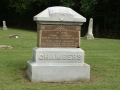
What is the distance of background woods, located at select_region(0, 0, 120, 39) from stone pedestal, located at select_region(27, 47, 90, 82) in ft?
81.5

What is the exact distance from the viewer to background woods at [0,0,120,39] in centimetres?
3403

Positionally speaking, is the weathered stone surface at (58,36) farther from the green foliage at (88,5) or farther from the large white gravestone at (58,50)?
the green foliage at (88,5)

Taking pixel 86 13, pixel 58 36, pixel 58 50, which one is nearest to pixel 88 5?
pixel 86 13

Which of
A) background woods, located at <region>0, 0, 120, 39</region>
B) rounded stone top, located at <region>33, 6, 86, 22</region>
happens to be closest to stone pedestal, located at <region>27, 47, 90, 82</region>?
rounded stone top, located at <region>33, 6, 86, 22</region>

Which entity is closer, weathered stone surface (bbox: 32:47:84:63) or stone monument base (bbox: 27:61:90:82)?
stone monument base (bbox: 27:61:90:82)

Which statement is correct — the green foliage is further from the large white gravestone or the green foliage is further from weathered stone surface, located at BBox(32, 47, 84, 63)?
weathered stone surface, located at BBox(32, 47, 84, 63)

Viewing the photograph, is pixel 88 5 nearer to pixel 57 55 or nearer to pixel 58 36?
pixel 58 36

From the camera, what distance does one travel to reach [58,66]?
801cm

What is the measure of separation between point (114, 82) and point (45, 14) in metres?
2.65

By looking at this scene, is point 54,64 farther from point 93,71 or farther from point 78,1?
point 78,1

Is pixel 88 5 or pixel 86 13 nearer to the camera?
pixel 88 5

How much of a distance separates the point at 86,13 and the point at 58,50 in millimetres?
27259

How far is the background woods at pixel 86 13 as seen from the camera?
34.0 metres

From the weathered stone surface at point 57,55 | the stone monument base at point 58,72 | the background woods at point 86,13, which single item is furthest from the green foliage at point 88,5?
the stone monument base at point 58,72
